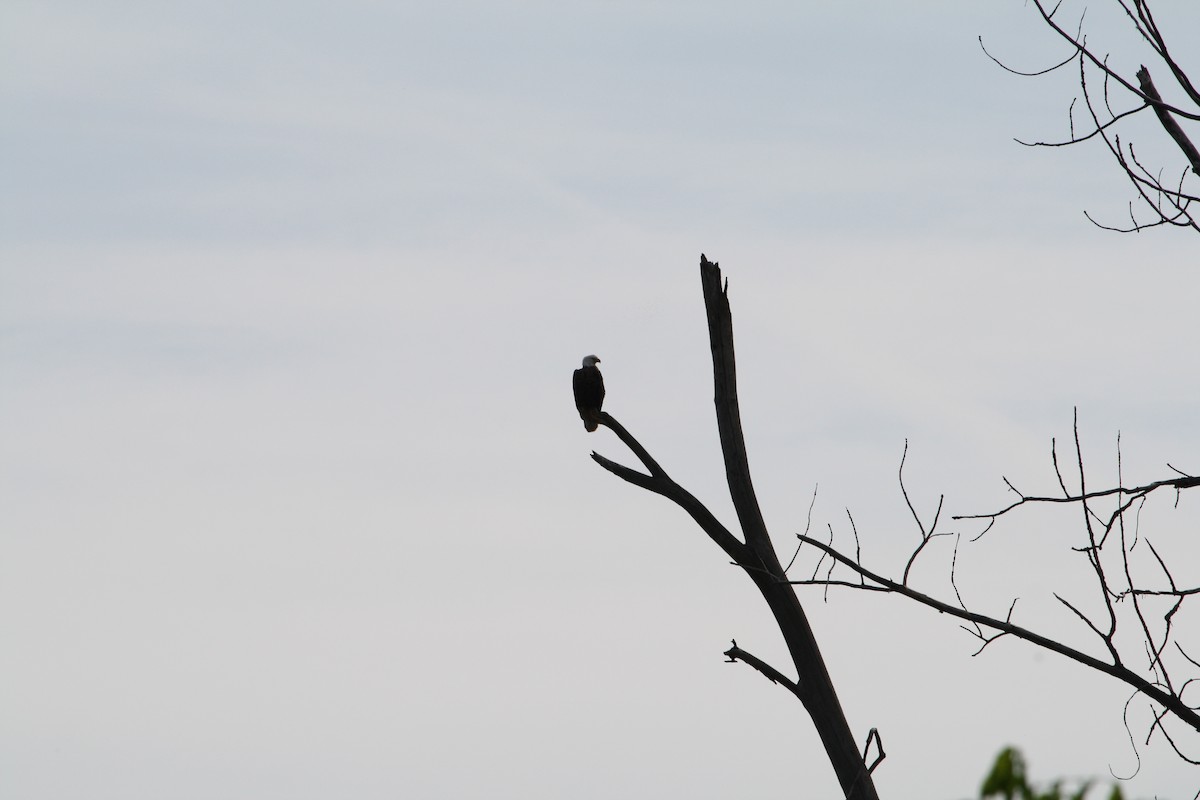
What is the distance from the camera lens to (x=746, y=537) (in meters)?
5.84

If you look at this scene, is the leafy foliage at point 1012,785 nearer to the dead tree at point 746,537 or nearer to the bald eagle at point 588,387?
the dead tree at point 746,537

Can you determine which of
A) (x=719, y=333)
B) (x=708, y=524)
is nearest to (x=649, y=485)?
(x=708, y=524)

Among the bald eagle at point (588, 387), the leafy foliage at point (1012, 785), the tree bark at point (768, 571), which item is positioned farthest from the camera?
the bald eagle at point (588, 387)

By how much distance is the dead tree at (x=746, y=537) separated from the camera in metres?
5.52

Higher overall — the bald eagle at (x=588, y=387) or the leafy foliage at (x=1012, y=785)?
the bald eagle at (x=588, y=387)

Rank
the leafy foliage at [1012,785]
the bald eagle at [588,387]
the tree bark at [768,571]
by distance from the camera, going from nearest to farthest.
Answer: the leafy foliage at [1012,785]
the tree bark at [768,571]
the bald eagle at [588,387]

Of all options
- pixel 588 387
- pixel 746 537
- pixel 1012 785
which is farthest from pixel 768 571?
A: pixel 588 387

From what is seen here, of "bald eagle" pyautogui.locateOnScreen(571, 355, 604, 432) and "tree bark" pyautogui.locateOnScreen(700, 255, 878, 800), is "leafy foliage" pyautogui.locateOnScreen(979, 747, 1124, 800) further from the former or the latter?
"bald eagle" pyautogui.locateOnScreen(571, 355, 604, 432)

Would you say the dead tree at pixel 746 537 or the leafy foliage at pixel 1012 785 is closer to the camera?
the leafy foliage at pixel 1012 785

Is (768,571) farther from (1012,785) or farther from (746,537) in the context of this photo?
(1012,785)

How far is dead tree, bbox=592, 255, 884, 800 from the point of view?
552 centimetres

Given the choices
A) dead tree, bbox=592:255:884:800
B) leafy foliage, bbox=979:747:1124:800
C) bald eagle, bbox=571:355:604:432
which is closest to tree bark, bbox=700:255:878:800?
dead tree, bbox=592:255:884:800

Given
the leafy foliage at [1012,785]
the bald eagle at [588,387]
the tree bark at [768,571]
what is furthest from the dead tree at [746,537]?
the bald eagle at [588,387]

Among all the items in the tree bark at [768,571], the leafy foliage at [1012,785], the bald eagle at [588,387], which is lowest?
the leafy foliage at [1012,785]
